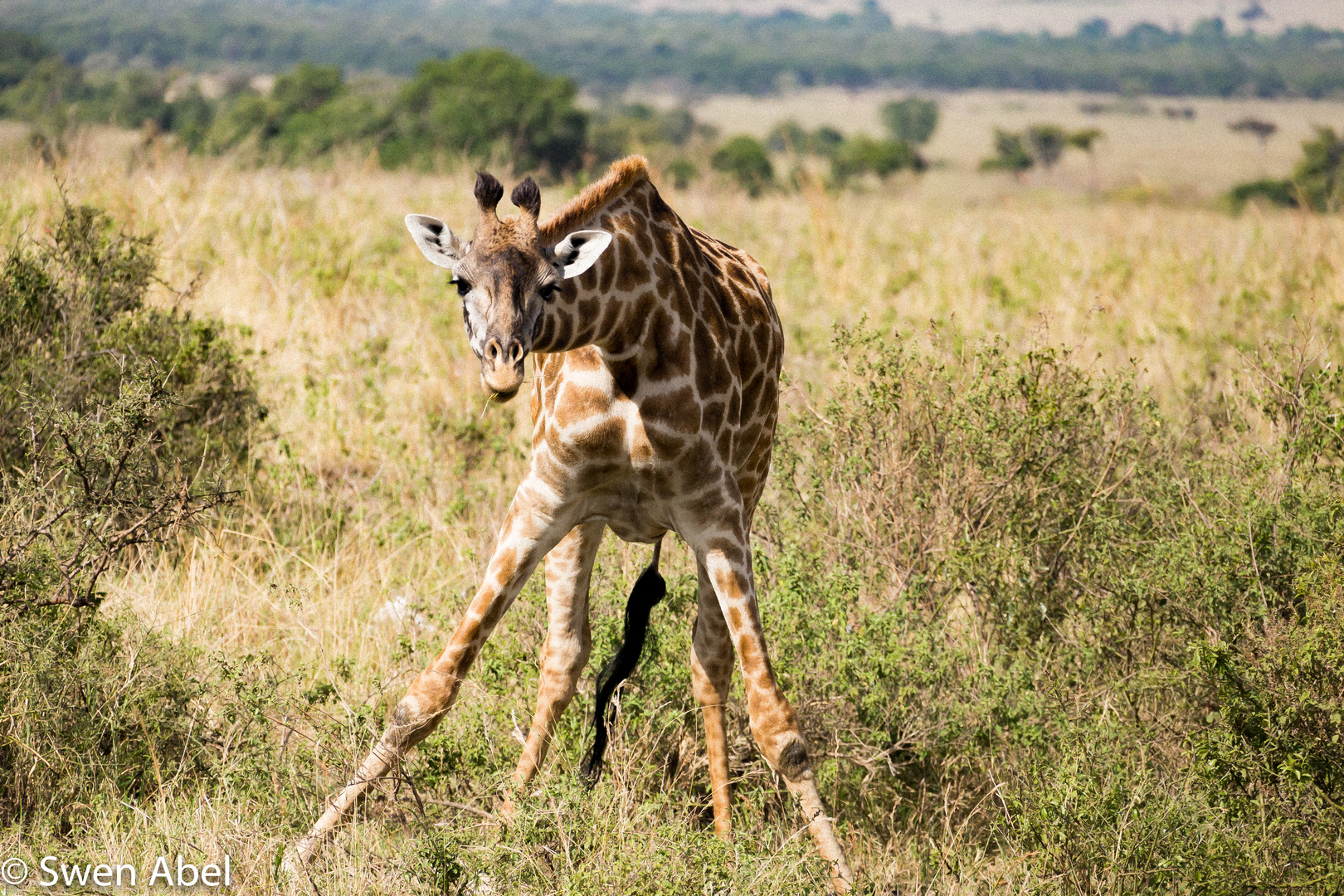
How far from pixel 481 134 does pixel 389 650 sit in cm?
3212

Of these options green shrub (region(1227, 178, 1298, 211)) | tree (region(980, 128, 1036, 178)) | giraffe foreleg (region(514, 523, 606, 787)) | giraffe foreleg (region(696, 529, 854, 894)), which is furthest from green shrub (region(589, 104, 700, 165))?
giraffe foreleg (region(696, 529, 854, 894))

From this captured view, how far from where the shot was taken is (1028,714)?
500cm

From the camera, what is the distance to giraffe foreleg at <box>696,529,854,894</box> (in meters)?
4.08

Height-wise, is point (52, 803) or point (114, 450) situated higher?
point (114, 450)

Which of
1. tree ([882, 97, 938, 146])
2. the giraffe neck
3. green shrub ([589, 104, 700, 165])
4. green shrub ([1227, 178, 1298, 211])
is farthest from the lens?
tree ([882, 97, 938, 146])

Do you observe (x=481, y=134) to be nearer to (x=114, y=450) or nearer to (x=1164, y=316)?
(x=1164, y=316)

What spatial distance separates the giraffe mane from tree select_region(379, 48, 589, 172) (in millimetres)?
27568

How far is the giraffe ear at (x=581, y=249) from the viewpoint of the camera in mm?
3490

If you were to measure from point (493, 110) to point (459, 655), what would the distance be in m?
37.4

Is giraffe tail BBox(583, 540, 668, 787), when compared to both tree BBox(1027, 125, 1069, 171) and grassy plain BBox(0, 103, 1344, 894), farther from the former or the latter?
tree BBox(1027, 125, 1069, 171)

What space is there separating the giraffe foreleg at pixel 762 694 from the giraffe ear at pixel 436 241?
4.17 ft

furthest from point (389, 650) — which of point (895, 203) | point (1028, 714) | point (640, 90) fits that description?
point (640, 90)

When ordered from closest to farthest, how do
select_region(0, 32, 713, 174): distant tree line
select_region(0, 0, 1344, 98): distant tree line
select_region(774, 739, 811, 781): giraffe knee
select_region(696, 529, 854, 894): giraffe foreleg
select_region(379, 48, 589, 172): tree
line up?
select_region(696, 529, 854, 894): giraffe foreleg
select_region(774, 739, 811, 781): giraffe knee
select_region(0, 32, 713, 174): distant tree line
select_region(379, 48, 589, 172): tree
select_region(0, 0, 1344, 98): distant tree line

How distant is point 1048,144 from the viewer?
68.9m
